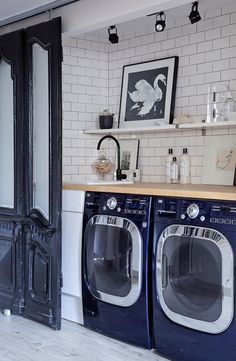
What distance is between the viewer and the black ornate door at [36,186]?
370cm

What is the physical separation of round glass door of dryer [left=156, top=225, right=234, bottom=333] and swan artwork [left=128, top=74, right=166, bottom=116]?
1.62 metres

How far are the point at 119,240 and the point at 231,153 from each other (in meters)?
1.12

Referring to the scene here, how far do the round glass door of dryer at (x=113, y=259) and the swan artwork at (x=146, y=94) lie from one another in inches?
51.4

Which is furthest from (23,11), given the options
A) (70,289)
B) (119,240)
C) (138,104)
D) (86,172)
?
(70,289)

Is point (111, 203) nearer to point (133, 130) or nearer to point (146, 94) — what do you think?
point (133, 130)

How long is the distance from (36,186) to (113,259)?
2.98ft

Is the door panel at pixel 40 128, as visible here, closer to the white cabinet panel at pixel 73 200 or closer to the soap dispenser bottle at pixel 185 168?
the white cabinet panel at pixel 73 200

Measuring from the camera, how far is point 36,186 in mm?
3980

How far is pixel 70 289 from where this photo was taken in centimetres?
388

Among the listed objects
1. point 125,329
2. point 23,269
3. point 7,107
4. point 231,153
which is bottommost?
point 125,329

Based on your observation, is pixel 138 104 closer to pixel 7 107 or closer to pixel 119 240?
pixel 7 107

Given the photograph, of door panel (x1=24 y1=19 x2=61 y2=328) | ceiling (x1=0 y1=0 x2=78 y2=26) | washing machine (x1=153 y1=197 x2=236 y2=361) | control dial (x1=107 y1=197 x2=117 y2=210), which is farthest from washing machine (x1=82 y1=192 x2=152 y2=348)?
ceiling (x1=0 y1=0 x2=78 y2=26)

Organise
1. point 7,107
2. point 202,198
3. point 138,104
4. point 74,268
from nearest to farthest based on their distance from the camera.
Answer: point 202,198, point 74,268, point 7,107, point 138,104

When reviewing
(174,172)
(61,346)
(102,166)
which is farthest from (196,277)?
(102,166)
